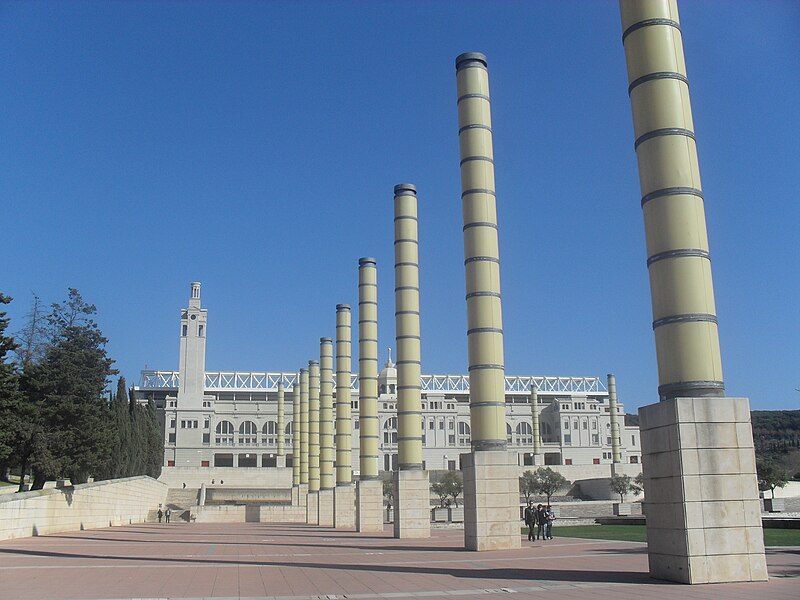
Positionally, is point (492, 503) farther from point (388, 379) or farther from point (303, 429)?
point (388, 379)

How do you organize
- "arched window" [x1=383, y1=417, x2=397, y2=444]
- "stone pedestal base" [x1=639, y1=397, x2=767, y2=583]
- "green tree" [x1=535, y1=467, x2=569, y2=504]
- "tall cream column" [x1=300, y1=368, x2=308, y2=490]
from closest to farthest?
"stone pedestal base" [x1=639, y1=397, x2=767, y2=583] < "tall cream column" [x1=300, y1=368, x2=308, y2=490] < "green tree" [x1=535, y1=467, x2=569, y2=504] < "arched window" [x1=383, y1=417, x2=397, y2=444]

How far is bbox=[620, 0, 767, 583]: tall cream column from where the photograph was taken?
12.4m

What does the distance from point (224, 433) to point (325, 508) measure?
5483cm

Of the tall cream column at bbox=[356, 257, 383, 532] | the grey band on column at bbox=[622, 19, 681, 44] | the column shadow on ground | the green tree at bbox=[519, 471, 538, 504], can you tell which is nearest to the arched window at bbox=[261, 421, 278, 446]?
the green tree at bbox=[519, 471, 538, 504]

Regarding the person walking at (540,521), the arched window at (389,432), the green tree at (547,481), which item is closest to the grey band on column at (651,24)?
the person walking at (540,521)

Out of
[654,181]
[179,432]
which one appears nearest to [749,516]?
[654,181]

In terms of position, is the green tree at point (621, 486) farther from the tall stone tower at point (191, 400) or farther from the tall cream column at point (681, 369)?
the tall cream column at point (681, 369)

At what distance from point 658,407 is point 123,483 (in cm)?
3741

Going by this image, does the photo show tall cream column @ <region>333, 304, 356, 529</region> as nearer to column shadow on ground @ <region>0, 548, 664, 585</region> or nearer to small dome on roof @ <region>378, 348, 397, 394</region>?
column shadow on ground @ <region>0, 548, 664, 585</region>

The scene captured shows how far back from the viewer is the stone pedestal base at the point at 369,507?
109 ft

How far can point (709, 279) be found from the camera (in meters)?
13.9

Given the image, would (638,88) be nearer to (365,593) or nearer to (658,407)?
(658,407)

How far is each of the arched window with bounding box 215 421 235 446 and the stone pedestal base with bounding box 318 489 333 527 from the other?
174 ft

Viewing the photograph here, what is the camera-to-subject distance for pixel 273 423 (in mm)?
97375
